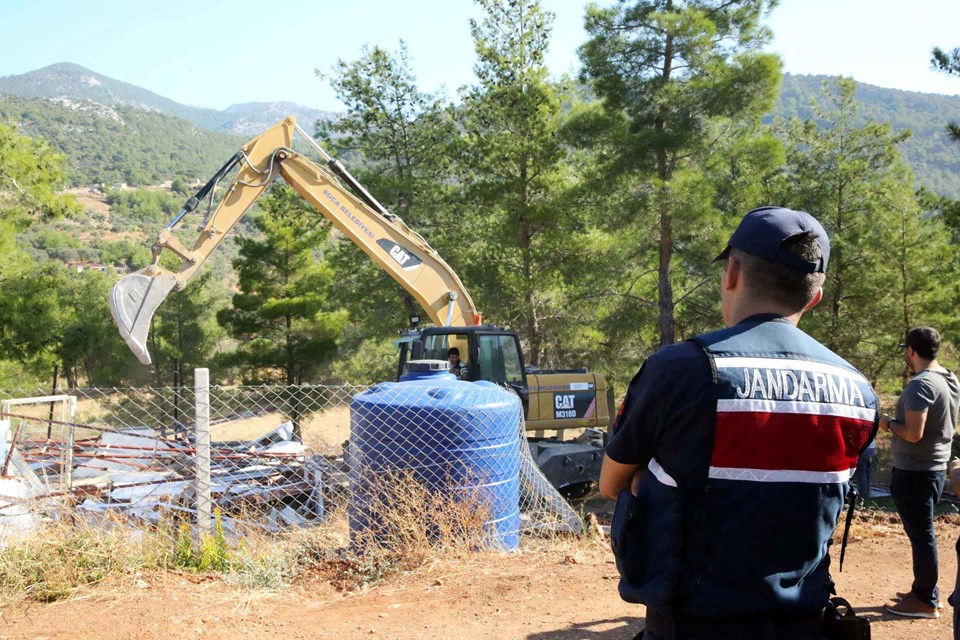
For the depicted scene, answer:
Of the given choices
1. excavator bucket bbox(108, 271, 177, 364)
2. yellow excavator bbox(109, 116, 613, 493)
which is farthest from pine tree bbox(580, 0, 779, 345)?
excavator bucket bbox(108, 271, 177, 364)

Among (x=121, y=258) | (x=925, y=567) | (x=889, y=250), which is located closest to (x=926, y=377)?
(x=925, y=567)

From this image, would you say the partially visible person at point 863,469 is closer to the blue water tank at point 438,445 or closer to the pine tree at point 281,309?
the blue water tank at point 438,445

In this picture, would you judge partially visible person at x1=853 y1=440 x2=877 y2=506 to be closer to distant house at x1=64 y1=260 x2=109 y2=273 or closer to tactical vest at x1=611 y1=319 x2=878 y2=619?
tactical vest at x1=611 y1=319 x2=878 y2=619

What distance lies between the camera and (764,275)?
7.09 ft

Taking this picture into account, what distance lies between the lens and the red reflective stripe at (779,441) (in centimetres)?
201

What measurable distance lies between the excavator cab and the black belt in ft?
30.5

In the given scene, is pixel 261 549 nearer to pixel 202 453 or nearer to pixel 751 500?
pixel 202 453

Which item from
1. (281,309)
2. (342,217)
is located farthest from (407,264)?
(281,309)

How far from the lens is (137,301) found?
32.4ft

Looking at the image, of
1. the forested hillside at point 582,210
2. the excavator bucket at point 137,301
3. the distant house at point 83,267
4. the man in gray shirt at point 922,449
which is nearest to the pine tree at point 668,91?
the forested hillside at point 582,210

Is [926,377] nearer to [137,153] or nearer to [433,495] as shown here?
[433,495]

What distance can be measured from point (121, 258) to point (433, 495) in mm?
70499

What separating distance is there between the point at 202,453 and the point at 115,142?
18555cm

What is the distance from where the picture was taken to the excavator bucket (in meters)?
9.65
